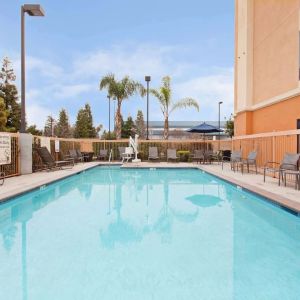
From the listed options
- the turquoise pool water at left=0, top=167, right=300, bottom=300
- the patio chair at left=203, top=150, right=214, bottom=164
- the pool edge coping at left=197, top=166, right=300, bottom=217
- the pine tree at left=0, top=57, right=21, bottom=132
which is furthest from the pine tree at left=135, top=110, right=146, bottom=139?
the turquoise pool water at left=0, top=167, right=300, bottom=300

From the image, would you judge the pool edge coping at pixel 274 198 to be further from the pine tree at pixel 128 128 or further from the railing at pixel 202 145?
the pine tree at pixel 128 128

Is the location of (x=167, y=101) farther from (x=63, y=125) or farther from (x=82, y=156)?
(x=63, y=125)

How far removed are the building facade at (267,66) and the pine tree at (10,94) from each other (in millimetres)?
21702

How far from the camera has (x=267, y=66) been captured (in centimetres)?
1367

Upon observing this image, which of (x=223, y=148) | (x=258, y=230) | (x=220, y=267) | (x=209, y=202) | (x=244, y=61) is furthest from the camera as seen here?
(x=223, y=148)

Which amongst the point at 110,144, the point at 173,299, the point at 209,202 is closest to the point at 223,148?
the point at 110,144

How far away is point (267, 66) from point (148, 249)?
1204 centimetres

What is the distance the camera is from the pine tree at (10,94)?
2964 centimetres

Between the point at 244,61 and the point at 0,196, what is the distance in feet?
43.3

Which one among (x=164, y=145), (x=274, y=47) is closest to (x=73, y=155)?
(x=164, y=145)

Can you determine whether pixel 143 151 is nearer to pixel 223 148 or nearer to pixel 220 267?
pixel 223 148

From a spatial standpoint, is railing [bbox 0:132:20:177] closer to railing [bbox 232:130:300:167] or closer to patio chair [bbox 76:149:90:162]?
patio chair [bbox 76:149:90:162]

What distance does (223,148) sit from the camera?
19.1 meters

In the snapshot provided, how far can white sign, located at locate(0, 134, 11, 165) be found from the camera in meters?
9.31
